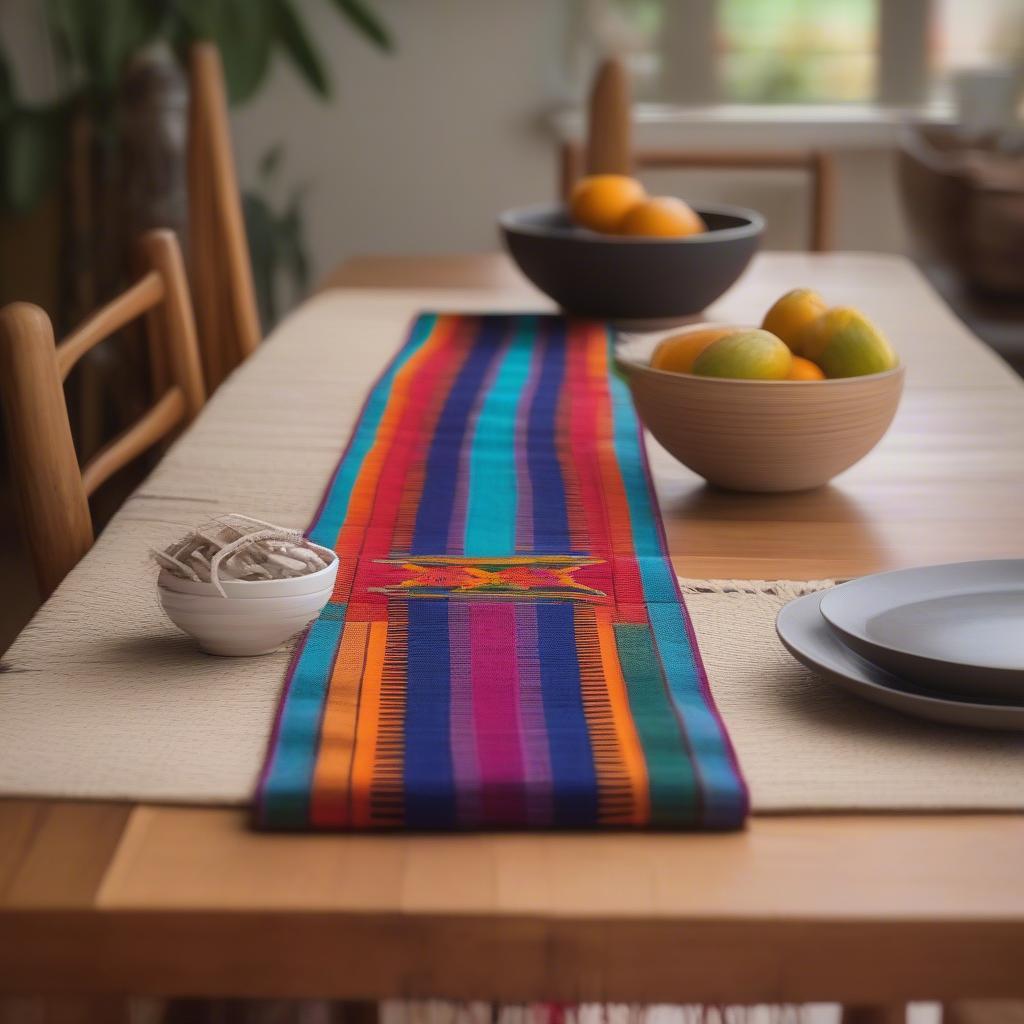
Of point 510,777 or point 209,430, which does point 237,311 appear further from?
point 510,777

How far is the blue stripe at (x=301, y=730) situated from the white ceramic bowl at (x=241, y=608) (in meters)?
0.02

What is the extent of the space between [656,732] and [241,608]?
8.2 inches

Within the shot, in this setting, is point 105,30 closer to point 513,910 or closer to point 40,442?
point 40,442

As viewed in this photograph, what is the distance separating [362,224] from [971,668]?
306cm

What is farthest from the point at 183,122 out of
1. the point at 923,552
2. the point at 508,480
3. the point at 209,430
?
the point at 923,552

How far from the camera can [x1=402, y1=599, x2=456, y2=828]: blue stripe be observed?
0.58 metres

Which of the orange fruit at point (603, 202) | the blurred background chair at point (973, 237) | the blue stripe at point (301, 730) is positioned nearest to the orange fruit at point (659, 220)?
the orange fruit at point (603, 202)

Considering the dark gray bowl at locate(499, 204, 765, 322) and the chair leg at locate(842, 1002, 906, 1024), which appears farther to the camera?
the dark gray bowl at locate(499, 204, 765, 322)

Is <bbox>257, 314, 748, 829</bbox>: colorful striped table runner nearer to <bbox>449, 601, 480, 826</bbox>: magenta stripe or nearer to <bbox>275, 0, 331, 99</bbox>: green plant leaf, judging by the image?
<bbox>449, 601, 480, 826</bbox>: magenta stripe

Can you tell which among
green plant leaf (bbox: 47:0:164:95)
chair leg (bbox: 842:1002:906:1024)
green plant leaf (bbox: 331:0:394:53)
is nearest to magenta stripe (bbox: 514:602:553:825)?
chair leg (bbox: 842:1002:906:1024)

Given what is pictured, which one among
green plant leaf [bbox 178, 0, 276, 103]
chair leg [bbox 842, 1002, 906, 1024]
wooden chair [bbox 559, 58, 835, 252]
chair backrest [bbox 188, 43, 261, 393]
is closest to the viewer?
chair leg [bbox 842, 1002, 906, 1024]

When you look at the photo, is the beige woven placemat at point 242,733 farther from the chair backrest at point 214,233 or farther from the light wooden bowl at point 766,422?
the chair backrest at point 214,233

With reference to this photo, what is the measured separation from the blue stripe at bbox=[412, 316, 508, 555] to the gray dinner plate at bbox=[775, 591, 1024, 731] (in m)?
0.25

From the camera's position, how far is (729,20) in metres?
3.60
